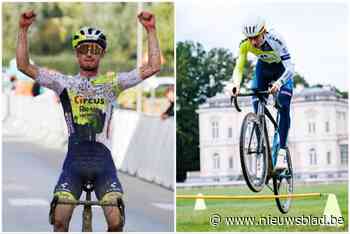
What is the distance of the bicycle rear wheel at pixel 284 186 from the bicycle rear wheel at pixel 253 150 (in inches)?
6.3

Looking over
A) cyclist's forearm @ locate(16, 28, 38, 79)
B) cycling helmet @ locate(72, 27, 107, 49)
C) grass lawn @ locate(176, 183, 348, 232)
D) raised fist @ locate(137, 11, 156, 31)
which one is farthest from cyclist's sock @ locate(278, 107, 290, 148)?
cyclist's forearm @ locate(16, 28, 38, 79)

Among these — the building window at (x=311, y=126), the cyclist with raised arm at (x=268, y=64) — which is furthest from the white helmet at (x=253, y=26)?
the building window at (x=311, y=126)

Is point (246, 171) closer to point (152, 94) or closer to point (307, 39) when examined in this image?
point (307, 39)

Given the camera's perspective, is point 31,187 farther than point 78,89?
Yes

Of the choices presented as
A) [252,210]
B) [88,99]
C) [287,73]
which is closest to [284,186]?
[252,210]

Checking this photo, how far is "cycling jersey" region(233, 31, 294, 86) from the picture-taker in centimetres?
1018

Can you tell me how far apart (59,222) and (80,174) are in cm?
40

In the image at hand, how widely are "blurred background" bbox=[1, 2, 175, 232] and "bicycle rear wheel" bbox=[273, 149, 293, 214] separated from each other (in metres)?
0.99

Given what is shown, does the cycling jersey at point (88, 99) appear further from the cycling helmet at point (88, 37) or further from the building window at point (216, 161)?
the building window at point (216, 161)

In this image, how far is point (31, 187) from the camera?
10.7m

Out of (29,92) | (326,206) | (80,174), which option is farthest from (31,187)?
(326,206)

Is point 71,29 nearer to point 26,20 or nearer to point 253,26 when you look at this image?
point 253,26

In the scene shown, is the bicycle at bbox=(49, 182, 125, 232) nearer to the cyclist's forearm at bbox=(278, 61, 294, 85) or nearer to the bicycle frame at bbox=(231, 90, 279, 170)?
the bicycle frame at bbox=(231, 90, 279, 170)

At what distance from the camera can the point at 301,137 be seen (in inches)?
412
